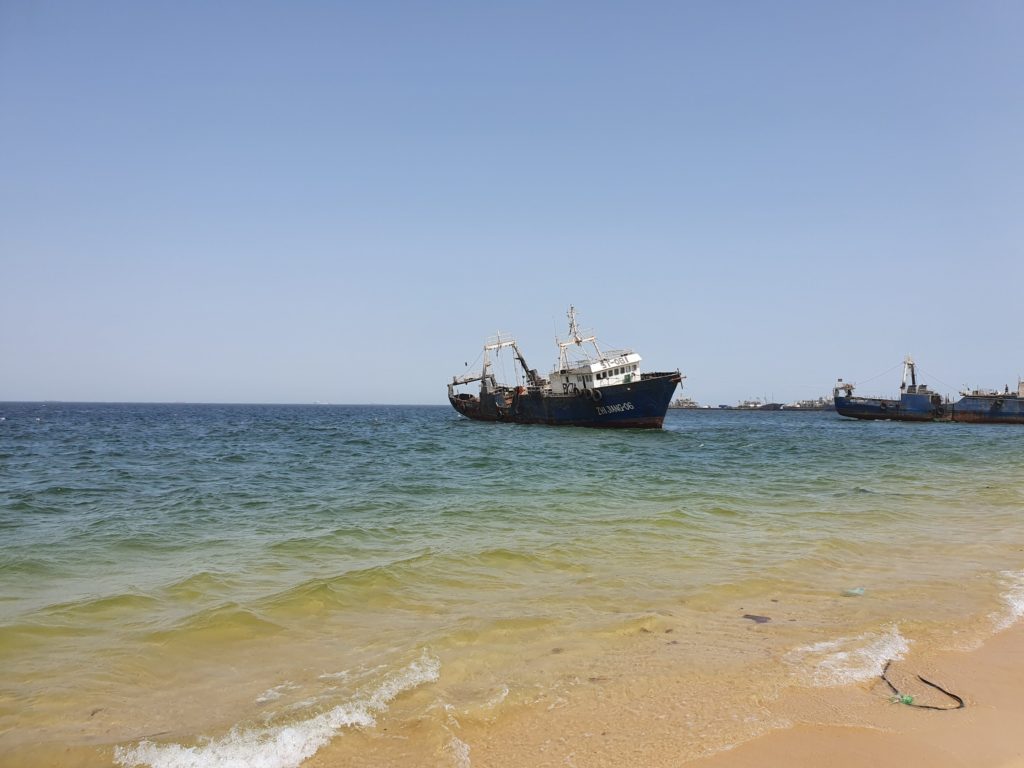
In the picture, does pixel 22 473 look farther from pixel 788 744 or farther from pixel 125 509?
pixel 788 744

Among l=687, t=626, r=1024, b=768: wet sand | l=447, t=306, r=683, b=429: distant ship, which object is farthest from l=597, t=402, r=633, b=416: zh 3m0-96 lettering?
l=687, t=626, r=1024, b=768: wet sand

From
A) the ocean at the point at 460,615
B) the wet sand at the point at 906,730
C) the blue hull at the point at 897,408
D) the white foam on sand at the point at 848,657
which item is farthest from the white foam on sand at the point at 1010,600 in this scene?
the blue hull at the point at 897,408

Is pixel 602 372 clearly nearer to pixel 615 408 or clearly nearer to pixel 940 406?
pixel 615 408

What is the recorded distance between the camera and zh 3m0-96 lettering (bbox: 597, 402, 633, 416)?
44.6 metres

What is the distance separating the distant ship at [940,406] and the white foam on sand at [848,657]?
72.9 m

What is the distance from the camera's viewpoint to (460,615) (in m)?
6.69

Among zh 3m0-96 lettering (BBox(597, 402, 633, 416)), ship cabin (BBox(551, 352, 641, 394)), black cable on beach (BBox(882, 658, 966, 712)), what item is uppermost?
ship cabin (BBox(551, 352, 641, 394))

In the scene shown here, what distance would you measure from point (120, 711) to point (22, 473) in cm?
2020

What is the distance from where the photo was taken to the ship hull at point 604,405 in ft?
143

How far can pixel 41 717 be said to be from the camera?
4574mm

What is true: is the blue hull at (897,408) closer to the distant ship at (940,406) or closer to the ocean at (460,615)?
the distant ship at (940,406)

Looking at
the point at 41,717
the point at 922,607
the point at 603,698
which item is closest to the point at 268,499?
the point at 41,717

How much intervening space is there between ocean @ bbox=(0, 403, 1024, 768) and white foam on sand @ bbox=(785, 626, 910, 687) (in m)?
0.03

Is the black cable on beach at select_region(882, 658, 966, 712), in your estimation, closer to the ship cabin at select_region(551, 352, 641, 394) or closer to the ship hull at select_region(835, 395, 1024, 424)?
the ship cabin at select_region(551, 352, 641, 394)
